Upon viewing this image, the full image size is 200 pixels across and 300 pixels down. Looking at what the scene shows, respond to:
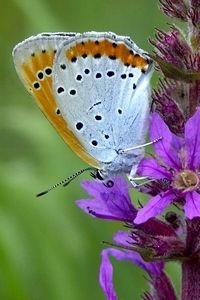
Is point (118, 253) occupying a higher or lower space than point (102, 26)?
lower

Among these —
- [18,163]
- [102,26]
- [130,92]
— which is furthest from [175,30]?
[102,26]

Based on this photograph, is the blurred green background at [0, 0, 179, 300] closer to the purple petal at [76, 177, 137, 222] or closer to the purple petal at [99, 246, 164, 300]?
the purple petal at [99, 246, 164, 300]

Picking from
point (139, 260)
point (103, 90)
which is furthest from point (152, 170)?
point (139, 260)

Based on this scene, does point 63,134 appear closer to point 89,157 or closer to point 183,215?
point 89,157

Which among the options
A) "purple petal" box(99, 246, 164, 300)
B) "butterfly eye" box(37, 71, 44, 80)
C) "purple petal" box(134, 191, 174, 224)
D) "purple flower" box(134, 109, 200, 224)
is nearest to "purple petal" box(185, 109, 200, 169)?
"purple flower" box(134, 109, 200, 224)

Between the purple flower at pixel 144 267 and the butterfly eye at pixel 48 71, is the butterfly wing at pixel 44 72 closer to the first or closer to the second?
the butterfly eye at pixel 48 71

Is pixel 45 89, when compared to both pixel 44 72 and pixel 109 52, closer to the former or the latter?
pixel 44 72
